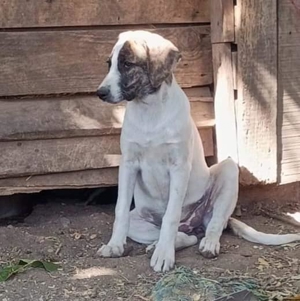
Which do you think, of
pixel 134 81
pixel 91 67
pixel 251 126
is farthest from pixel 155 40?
pixel 251 126

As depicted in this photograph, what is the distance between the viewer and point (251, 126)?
4.24 metres

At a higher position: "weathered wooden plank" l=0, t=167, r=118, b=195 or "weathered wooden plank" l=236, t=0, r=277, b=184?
"weathered wooden plank" l=236, t=0, r=277, b=184

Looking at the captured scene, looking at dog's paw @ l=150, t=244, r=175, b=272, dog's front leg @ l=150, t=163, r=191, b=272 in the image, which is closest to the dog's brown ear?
dog's front leg @ l=150, t=163, r=191, b=272

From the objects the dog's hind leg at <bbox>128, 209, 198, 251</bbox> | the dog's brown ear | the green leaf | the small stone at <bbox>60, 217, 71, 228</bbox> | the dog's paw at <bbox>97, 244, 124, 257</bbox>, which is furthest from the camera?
the small stone at <bbox>60, 217, 71, 228</bbox>

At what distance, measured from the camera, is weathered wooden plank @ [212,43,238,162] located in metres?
4.17

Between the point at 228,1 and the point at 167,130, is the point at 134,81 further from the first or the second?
the point at 228,1

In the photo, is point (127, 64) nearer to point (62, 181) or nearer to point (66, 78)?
point (66, 78)

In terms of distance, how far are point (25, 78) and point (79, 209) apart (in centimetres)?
96

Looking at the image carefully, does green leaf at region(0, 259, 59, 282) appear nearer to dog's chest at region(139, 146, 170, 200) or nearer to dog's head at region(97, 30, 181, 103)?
dog's chest at region(139, 146, 170, 200)

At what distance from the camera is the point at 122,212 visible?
12.1ft

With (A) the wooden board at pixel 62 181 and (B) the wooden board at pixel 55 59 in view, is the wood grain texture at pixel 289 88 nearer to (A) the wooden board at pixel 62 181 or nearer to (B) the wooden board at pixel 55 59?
(A) the wooden board at pixel 62 181

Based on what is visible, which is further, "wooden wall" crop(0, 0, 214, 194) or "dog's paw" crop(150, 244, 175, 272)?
"wooden wall" crop(0, 0, 214, 194)

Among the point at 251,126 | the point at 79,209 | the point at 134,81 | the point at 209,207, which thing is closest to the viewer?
the point at 134,81

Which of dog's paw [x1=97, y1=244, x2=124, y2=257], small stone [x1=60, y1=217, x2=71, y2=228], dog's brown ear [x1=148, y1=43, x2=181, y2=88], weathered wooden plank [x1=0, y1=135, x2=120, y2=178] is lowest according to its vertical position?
small stone [x1=60, y1=217, x2=71, y2=228]
